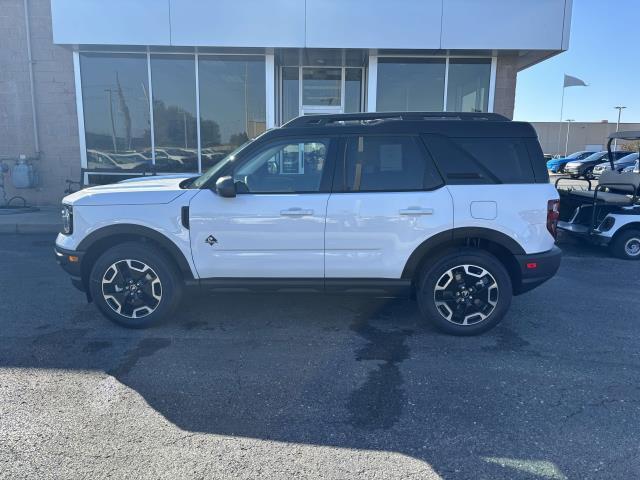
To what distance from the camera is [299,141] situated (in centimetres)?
437

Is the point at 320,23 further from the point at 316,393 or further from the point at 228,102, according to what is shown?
the point at 316,393

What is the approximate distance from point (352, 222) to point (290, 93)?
8.83m

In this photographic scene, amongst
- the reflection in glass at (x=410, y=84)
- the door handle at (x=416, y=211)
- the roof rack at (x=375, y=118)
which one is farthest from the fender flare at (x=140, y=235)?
the reflection in glass at (x=410, y=84)

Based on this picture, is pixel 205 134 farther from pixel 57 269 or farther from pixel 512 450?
pixel 512 450

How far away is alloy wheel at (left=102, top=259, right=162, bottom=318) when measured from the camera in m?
4.40

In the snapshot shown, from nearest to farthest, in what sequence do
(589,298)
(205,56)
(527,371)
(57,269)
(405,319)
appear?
1. (527,371)
2. (405,319)
3. (589,298)
4. (57,269)
5. (205,56)

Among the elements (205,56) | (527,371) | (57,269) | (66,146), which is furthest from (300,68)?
(527,371)

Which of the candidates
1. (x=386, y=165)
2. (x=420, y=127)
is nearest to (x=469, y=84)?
(x=420, y=127)

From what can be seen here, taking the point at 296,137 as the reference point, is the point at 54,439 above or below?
below

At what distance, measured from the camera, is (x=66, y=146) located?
11.6m

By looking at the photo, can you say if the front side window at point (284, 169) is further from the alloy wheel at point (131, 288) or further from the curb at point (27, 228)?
the curb at point (27, 228)

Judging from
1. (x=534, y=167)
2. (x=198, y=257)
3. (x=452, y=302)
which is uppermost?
(x=534, y=167)

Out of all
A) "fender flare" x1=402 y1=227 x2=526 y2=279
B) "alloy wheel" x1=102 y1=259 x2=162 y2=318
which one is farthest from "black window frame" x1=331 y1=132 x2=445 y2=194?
"alloy wheel" x1=102 y1=259 x2=162 y2=318

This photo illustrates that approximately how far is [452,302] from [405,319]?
2.14ft
